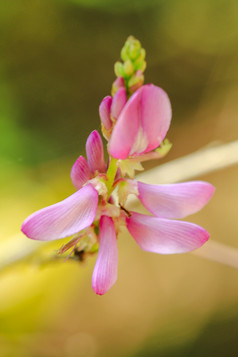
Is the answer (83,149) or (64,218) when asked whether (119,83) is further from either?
(83,149)

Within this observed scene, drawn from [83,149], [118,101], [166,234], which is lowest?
[166,234]

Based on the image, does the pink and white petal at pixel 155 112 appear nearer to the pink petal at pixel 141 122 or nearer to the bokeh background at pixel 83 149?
the pink petal at pixel 141 122

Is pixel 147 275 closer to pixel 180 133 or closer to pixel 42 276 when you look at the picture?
pixel 42 276

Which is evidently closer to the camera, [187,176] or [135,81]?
[135,81]

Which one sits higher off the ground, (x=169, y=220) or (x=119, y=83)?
(x=119, y=83)

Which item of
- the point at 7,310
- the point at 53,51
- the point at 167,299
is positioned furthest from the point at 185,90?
the point at 7,310

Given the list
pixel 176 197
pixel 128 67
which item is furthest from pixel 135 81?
pixel 176 197
